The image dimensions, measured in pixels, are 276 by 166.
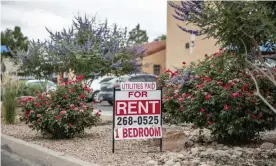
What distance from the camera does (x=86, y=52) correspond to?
1107cm

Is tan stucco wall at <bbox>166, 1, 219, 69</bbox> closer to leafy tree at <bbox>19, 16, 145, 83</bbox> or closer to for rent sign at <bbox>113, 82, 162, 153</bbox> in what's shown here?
leafy tree at <bbox>19, 16, 145, 83</bbox>

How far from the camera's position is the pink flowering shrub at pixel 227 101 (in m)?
6.67

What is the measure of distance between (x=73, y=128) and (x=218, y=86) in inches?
135

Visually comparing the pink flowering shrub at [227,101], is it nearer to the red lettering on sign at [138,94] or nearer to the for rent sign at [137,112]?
the for rent sign at [137,112]

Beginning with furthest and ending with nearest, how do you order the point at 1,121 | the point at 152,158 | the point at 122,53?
the point at 1,121 < the point at 122,53 < the point at 152,158

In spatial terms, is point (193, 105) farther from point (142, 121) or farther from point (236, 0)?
point (236, 0)

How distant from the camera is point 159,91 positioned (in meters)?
7.46

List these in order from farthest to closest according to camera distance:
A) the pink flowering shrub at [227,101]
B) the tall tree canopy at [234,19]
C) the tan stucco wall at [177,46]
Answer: the tan stucco wall at [177,46], the pink flowering shrub at [227,101], the tall tree canopy at [234,19]

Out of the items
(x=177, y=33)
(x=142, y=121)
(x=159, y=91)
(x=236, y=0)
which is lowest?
(x=142, y=121)

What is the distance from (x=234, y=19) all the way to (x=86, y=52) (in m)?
6.53

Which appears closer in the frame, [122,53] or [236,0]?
[236,0]

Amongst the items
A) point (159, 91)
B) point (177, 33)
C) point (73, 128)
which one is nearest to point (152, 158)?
point (159, 91)

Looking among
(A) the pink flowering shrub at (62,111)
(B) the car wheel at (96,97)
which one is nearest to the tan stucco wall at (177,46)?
(B) the car wheel at (96,97)

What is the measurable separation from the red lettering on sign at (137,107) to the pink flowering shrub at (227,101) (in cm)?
52
